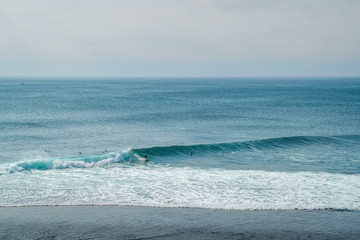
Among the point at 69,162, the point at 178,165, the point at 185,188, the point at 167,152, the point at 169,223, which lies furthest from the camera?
the point at 167,152

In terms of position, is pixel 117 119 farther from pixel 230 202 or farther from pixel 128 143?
pixel 230 202

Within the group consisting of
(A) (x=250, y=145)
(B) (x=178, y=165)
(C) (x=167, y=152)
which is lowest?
(B) (x=178, y=165)

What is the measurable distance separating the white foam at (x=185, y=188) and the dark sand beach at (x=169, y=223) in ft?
2.79

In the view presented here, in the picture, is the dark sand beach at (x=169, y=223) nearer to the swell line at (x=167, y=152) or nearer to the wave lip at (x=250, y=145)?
the swell line at (x=167, y=152)

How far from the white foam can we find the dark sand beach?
85cm

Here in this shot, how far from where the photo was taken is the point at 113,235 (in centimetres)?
1321

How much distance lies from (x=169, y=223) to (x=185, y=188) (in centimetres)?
499

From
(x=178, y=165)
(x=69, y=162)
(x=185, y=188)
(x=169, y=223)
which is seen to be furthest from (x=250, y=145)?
(x=169, y=223)

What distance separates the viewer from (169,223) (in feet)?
47.1

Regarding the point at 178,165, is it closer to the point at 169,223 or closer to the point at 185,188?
the point at 185,188

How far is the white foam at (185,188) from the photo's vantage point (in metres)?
16.9

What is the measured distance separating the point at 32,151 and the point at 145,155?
9.20 metres

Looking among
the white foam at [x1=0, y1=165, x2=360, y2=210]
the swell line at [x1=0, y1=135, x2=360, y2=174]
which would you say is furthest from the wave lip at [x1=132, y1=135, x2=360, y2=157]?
the white foam at [x1=0, y1=165, x2=360, y2=210]

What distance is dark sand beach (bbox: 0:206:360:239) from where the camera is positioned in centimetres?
1328
